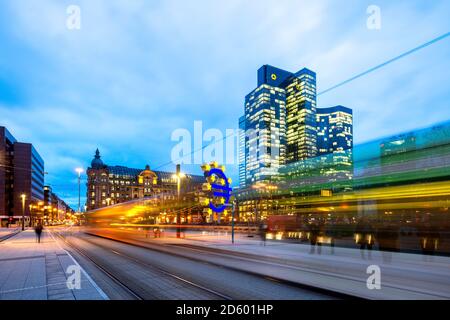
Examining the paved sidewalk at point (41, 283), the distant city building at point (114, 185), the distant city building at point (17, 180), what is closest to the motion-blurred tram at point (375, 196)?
the paved sidewalk at point (41, 283)

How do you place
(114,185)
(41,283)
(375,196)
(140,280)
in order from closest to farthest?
(41,283)
(140,280)
(375,196)
(114,185)

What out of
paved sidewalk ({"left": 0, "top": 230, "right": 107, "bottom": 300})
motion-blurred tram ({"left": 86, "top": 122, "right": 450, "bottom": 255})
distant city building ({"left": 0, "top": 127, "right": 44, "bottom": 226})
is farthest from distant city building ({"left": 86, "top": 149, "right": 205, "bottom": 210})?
paved sidewalk ({"left": 0, "top": 230, "right": 107, "bottom": 300})

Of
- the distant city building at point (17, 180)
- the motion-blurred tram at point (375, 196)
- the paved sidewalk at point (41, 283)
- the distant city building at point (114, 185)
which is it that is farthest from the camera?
the distant city building at point (114, 185)

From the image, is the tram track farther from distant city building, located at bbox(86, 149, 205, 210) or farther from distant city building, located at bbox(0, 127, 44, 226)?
distant city building, located at bbox(86, 149, 205, 210)

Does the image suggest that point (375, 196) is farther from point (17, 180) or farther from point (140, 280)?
point (17, 180)

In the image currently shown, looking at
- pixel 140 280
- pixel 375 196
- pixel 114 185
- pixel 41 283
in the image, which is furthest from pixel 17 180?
pixel 140 280

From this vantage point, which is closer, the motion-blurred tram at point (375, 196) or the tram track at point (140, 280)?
the tram track at point (140, 280)

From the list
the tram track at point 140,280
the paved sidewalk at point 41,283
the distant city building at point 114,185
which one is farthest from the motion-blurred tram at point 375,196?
the distant city building at point 114,185

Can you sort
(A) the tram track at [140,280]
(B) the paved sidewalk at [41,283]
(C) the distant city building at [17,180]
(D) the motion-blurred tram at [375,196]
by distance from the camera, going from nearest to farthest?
1. (B) the paved sidewalk at [41,283]
2. (A) the tram track at [140,280]
3. (D) the motion-blurred tram at [375,196]
4. (C) the distant city building at [17,180]

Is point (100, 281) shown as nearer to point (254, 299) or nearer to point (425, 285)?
point (254, 299)

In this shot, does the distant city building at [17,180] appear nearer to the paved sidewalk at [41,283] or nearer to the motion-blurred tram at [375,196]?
the motion-blurred tram at [375,196]

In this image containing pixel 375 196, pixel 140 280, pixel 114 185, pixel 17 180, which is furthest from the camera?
pixel 114 185
